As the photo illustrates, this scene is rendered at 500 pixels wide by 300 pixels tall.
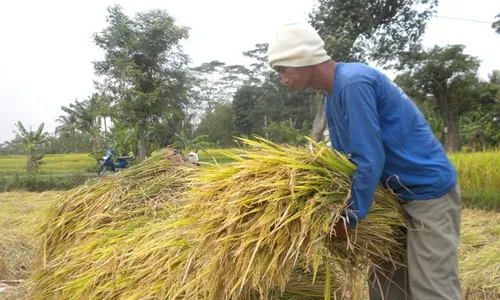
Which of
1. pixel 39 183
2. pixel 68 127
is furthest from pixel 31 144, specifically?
pixel 68 127

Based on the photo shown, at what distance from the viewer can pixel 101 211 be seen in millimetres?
2891

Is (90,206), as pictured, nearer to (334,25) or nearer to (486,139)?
(334,25)

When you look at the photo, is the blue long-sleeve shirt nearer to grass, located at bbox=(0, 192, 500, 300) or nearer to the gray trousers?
the gray trousers

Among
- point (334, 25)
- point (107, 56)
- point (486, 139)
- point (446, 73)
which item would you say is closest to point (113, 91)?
point (107, 56)

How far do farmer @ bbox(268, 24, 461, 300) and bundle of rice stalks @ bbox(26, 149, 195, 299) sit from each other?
119 cm

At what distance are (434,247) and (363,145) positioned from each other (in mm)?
480

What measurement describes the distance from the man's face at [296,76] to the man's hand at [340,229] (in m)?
0.48

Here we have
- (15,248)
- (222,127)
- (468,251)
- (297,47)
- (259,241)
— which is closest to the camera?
(259,241)

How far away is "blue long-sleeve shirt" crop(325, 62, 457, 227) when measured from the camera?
4.92ft

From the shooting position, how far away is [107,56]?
19094mm

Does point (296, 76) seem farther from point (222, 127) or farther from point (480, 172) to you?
point (222, 127)

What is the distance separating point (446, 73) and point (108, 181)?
15.9 m

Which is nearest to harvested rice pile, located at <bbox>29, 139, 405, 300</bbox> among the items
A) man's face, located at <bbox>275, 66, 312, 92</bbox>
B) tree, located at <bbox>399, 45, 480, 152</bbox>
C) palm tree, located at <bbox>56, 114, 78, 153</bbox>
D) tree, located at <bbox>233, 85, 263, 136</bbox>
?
man's face, located at <bbox>275, 66, 312, 92</bbox>

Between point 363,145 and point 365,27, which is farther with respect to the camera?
point 365,27
